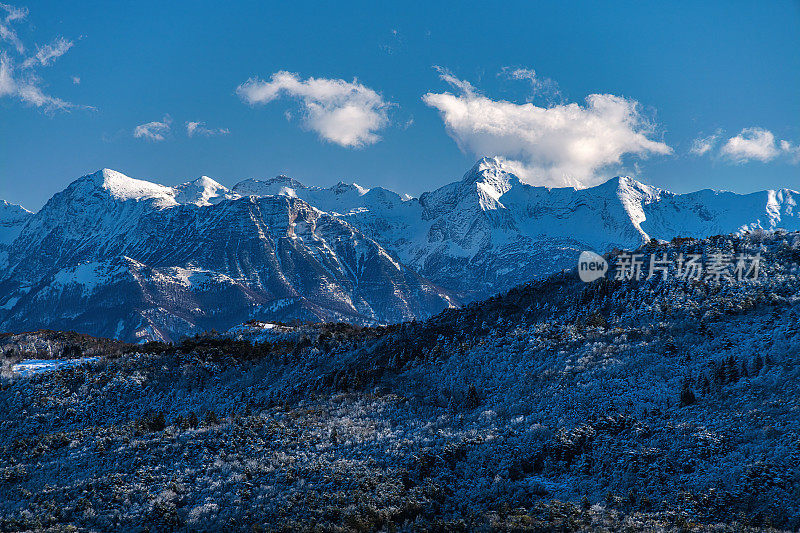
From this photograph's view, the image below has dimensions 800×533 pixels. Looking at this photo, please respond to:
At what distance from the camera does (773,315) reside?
3747 cm

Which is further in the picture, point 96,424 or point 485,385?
point 96,424

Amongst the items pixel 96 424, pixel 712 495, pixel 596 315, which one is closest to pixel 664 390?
pixel 712 495

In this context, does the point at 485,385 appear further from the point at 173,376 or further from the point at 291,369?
the point at 173,376

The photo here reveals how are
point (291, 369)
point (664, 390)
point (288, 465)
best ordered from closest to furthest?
point (288, 465), point (664, 390), point (291, 369)

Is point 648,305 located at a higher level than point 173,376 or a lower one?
higher

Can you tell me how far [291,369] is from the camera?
51094 mm

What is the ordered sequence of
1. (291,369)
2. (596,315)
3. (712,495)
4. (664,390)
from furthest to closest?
1. (291,369)
2. (596,315)
3. (664,390)
4. (712,495)

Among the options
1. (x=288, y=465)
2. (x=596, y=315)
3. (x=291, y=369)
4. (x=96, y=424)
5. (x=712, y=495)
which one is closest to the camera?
(x=712, y=495)

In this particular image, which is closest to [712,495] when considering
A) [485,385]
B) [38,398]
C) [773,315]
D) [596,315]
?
[485,385]

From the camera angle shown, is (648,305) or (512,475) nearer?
(512,475)

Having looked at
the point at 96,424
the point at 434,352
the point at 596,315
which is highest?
the point at 596,315

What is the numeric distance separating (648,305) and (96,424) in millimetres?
46261

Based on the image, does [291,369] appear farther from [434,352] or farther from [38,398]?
[38,398]

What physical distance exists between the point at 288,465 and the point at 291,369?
22.9 meters
